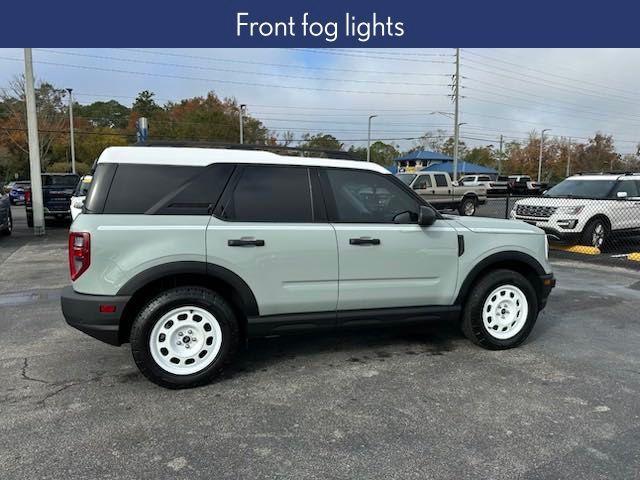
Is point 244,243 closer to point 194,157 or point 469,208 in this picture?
point 194,157

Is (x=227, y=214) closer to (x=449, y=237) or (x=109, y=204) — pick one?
(x=109, y=204)

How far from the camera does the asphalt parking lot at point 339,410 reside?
9.98 ft

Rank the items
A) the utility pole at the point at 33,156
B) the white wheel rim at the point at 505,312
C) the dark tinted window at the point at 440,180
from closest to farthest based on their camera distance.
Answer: the white wheel rim at the point at 505,312
the utility pole at the point at 33,156
the dark tinted window at the point at 440,180

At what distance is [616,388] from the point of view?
416 cm

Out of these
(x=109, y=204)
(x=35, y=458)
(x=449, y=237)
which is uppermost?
(x=109, y=204)

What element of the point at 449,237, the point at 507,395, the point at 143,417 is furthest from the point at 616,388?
the point at 143,417

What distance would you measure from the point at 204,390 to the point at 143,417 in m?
0.57

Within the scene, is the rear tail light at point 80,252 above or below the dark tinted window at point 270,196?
below

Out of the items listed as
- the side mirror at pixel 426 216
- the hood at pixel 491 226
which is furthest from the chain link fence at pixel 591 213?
the side mirror at pixel 426 216

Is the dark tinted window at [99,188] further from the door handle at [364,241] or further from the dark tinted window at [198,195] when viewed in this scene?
the door handle at [364,241]

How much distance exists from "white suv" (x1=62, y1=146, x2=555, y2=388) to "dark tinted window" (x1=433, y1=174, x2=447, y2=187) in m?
17.3

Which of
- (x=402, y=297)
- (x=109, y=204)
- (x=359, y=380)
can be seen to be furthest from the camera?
(x=402, y=297)

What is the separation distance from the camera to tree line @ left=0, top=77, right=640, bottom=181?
53.3 m

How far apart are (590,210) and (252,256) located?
977 cm
